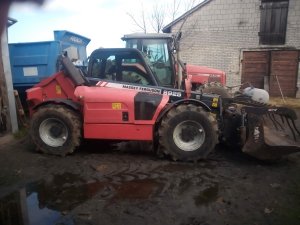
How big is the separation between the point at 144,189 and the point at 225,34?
13.3 m

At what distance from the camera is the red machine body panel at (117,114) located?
559 cm

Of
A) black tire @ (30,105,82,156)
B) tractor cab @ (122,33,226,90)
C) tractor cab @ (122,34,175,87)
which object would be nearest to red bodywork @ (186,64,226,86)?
tractor cab @ (122,33,226,90)

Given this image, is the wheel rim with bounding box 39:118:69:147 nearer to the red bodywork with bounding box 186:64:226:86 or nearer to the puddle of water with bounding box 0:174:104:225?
the puddle of water with bounding box 0:174:104:225

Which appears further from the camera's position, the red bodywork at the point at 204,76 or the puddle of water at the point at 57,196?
the red bodywork at the point at 204,76

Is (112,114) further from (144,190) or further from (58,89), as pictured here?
(144,190)

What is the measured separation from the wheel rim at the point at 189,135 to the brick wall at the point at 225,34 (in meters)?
11.5

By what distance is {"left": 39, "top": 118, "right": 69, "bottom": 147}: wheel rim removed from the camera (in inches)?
235

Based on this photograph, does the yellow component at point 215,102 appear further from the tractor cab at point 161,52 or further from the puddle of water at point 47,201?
the puddle of water at point 47,201

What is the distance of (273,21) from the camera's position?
15.6m

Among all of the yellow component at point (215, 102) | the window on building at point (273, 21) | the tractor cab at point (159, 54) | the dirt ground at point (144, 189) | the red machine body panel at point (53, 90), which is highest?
the window on building at point (273, 21)

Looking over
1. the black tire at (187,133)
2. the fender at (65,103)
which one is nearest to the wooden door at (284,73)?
the black tire at (187,133)

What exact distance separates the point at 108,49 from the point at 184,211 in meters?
3.70

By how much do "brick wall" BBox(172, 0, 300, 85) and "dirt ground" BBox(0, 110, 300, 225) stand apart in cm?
1094

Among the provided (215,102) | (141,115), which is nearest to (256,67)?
(215,102)
